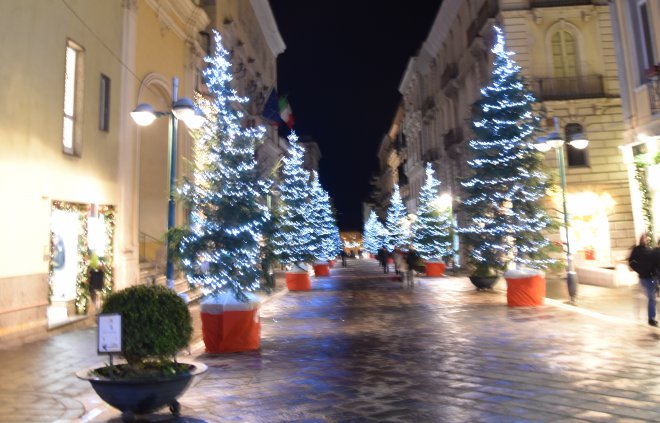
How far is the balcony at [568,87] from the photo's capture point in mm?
26844

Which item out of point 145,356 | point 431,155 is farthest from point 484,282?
point 431,155

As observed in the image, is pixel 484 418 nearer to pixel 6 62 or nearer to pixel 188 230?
pixel 188 230

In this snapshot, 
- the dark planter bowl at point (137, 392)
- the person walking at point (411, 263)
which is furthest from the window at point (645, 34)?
the dark planter bowl at point (137, 392)

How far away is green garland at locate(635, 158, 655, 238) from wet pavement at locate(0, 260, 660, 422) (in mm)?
6723

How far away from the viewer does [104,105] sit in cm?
1641

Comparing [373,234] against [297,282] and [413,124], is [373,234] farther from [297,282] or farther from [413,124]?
[297,282]

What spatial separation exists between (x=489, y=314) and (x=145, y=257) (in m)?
13.1

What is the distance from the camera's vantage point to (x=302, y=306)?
18.5 m

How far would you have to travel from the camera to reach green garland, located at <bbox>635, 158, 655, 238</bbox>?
781 inches

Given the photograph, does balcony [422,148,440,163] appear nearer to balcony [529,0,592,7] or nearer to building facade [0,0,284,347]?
balcony [529,0,592,7]

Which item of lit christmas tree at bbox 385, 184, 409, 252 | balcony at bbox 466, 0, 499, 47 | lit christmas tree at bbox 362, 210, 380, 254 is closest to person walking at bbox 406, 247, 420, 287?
balcony at bbox 466, 0, 499, 47

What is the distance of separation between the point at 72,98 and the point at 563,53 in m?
23.2

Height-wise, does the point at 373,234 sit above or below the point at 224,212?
above

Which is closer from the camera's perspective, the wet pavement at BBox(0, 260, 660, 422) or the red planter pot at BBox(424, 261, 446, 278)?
the wet pavement at BBox(0, 260, 660, 422)
